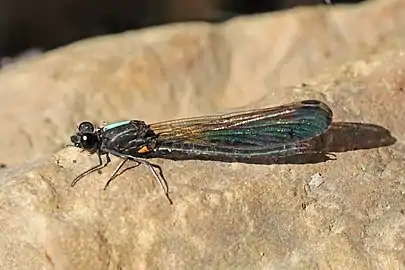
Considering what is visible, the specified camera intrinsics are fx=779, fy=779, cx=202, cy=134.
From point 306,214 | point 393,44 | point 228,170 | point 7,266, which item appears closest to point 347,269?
point 306,214

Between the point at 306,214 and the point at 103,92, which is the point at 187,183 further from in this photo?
the point at 103,92

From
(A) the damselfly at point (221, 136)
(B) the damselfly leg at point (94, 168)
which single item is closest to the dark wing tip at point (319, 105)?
(A) the damselfly at point (221, 136)

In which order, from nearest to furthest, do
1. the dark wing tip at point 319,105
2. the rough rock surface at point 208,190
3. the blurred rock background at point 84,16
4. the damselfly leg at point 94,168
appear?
→ the rough rock surface at point 208,190
the damselfly leg at point 94,168
the dark wing tip at point 319,105
the blurred rock background at point 84,16

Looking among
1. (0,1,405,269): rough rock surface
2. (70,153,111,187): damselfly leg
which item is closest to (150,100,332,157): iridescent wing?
(0,1,405,269): rough rock surface

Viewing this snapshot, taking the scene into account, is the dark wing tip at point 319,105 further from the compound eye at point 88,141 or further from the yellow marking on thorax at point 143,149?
the compound eye at point 88,141

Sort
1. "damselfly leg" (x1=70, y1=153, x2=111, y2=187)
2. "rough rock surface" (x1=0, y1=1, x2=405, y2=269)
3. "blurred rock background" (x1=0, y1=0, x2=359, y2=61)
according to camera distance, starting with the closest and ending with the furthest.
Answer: "rough rock surface" (x1=0, y1=1, x2=405, y2=269), "damselfly leg" (x1=70, y1=153, x2=111, y2=187), "blurred rock background" (x1=0, y1=0, x2=359, y2=61)

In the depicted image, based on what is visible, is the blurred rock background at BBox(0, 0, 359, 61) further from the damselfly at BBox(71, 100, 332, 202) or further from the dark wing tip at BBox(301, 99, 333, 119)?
the dark wing tip at BBox(301, 99, 333, 119)

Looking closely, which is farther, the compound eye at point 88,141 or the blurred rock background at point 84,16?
the blurred rock background at point 84,16

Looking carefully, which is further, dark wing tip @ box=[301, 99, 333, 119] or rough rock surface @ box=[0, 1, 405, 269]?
dark wing tip @ box=[301, 99, 333, 119]
